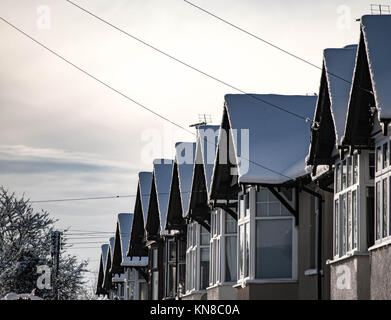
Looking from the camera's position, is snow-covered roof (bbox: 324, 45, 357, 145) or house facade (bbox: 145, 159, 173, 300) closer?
snow-covered roof (bbox: 324, 45, 357, 145)

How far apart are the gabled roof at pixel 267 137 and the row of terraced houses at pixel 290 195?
40 millimetres

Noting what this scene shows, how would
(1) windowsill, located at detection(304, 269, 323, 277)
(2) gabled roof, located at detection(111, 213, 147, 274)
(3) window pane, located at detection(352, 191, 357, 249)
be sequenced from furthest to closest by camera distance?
(2) gabled roof, located at detection(111, 213, 147, 274) < (1) windowsill, located at detection(304, 269, 323, 277) < (3) window pane, located at detection(352, 191, 357, 249)

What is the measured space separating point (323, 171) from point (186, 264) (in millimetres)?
18694

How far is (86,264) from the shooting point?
269ft

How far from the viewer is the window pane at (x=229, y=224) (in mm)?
37375

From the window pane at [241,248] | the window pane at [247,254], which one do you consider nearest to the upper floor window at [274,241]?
the window pane at [247,254]

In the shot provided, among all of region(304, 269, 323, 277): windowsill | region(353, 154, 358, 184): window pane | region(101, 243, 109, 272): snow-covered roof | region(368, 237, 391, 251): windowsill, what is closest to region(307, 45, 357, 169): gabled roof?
region(353, 154, 358, 184): window pane

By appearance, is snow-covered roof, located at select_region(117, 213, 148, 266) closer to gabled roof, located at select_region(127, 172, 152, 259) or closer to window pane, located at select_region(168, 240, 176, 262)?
gabled roof, located at select_region(127, 172, 152, 259)

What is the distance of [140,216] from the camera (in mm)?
56531

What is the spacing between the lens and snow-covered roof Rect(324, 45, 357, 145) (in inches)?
988

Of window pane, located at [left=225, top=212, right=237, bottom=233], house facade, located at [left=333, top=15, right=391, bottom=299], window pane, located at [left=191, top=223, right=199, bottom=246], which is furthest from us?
window pane, located at [left=191, top=223, right=199, bottom=246]

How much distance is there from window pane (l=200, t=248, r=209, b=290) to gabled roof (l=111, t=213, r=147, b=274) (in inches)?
748
